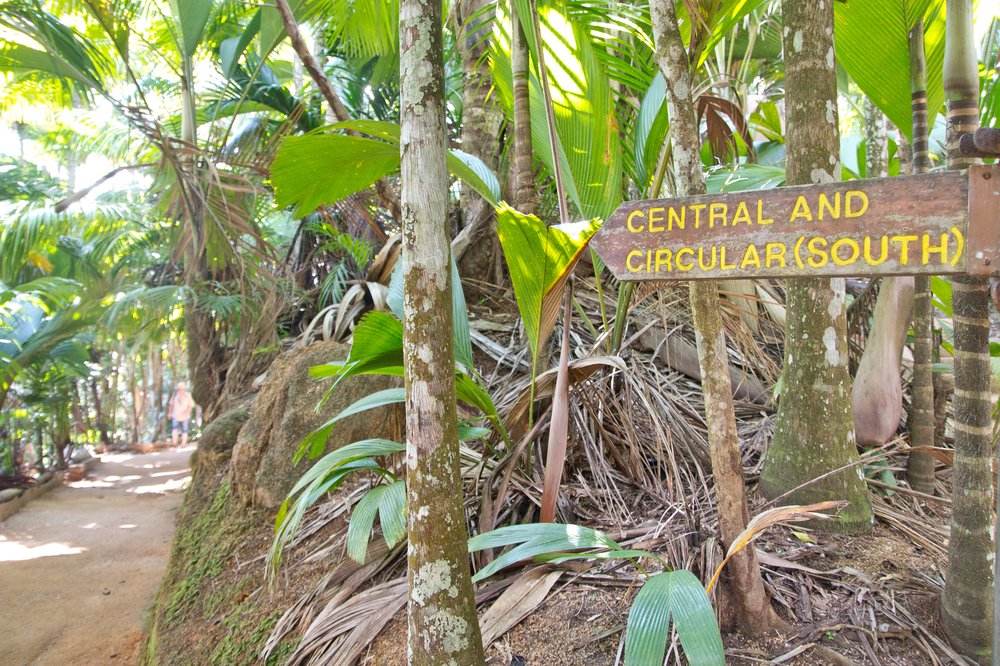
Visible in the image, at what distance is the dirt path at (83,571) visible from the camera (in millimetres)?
4059

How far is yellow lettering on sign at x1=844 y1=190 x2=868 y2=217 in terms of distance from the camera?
1.29 m

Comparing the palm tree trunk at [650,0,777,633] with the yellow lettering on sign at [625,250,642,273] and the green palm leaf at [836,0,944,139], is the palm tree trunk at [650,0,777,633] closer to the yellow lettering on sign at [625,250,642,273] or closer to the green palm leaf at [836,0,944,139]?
the yellow lettering on sign at [625,250,642,273]

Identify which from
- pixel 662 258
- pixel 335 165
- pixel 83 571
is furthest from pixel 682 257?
pixel 83 571

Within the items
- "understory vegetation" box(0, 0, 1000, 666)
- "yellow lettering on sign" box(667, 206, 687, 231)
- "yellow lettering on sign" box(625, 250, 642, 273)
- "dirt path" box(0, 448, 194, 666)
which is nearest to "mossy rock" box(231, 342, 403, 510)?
"understory vegetation" box(0, 0, 1000, 666)

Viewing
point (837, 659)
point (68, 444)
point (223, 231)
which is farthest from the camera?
point (68, 444)

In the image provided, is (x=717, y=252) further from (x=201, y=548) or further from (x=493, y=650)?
(x=201, y=548)

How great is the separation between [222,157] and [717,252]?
4.43 meters

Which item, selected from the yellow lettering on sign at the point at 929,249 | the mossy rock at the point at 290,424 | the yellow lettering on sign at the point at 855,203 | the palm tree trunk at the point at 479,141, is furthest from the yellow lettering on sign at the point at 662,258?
the palm tree trunk at the point at 479,141

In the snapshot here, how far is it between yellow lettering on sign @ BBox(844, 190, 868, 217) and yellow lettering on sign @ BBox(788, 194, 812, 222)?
2.7 inches

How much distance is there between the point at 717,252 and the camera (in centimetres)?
142

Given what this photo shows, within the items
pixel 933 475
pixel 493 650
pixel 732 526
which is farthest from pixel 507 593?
pixel 933 475

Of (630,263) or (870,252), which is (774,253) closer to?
(870,252)

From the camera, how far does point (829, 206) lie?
1.31m

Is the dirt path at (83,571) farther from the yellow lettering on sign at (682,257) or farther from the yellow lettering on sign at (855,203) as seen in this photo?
the yellow lettering on sign at (855,203)
